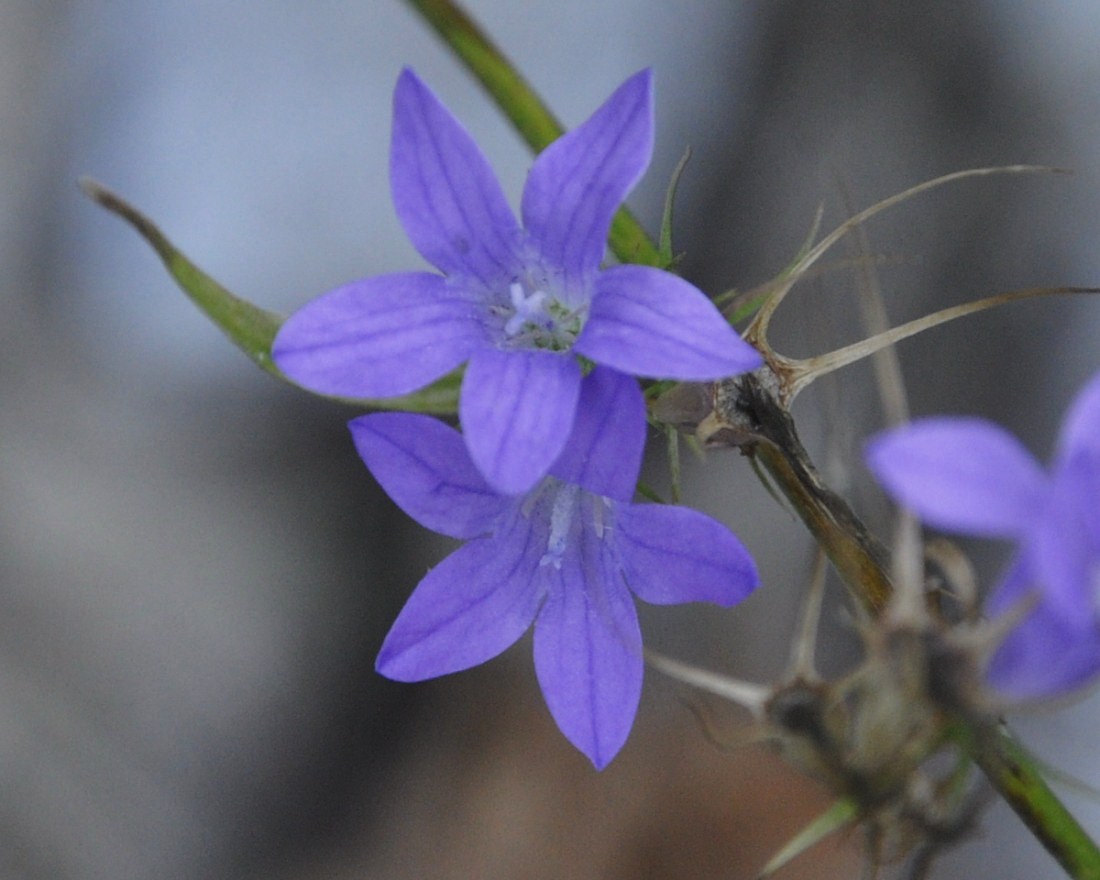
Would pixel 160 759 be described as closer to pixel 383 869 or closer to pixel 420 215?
pixel 383 869

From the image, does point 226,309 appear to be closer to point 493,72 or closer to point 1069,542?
point 493,72

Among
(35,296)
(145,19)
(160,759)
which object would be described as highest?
(145,19)

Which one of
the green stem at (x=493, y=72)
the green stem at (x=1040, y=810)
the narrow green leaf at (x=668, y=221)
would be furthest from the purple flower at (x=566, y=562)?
the green stem at (x=493, y=72)

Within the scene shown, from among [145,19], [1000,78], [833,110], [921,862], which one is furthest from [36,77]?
[921,862]

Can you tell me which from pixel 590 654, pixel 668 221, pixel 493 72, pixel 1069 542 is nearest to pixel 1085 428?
pixel 1069 542

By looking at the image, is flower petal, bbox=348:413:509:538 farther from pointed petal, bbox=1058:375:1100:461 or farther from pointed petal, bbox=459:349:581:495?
pointed petal, bbox=1058:375:1100:461

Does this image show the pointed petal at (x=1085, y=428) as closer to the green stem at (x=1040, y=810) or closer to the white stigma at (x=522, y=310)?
the green stem at (x=1040, y=810)
